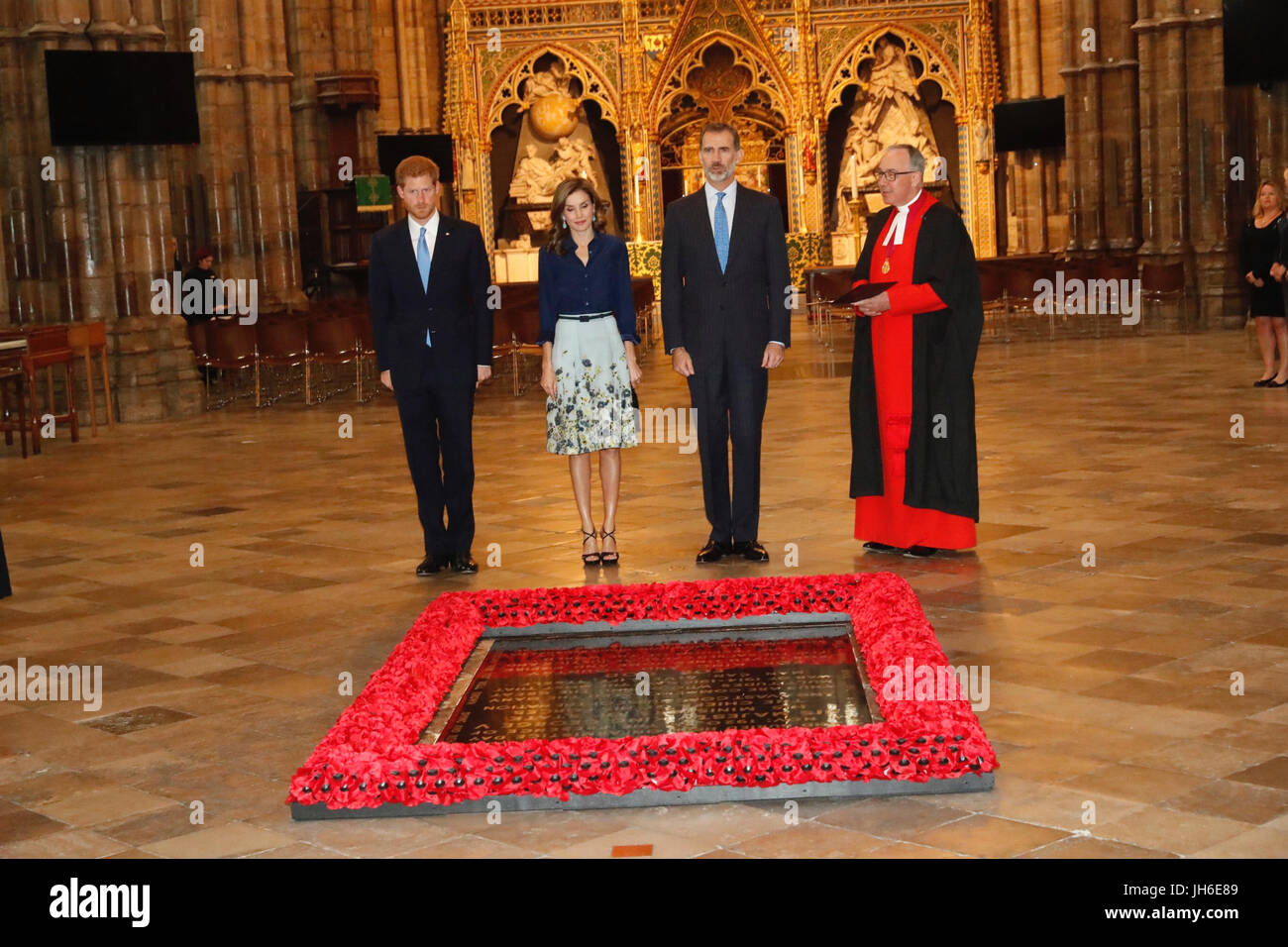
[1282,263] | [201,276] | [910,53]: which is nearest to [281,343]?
[201,276]

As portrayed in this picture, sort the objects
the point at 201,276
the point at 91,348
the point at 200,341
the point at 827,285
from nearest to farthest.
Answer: the point at 91,348
the point at 200,341
the point at 201,276
the point at 827,285

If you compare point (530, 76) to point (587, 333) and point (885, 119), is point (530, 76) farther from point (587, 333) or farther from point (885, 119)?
point (587, 333)

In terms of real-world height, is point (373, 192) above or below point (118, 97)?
below

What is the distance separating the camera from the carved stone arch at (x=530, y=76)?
2845cm

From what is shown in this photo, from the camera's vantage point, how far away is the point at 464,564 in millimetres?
7469

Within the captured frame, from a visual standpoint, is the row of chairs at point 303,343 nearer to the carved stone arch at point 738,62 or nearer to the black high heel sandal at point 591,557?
the black high heel sandal at point 591,557

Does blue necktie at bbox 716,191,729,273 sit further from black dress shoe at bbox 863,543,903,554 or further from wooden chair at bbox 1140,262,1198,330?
wooden chair at bbox 1140,262,1198,330

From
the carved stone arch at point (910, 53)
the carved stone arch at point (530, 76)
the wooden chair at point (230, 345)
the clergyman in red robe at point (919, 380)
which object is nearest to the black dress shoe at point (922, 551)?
the clergyman in red robe at point (919, 380)

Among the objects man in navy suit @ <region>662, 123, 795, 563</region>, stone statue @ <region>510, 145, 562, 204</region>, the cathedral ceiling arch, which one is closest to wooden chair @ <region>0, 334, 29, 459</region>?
man in navy suit @ <region>662, 123, 795, 563</region>

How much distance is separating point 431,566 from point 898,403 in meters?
2.32

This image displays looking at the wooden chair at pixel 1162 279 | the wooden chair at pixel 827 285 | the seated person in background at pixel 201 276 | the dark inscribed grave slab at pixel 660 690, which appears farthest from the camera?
the wooden chair at pixel 827 285

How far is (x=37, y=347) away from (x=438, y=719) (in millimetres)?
9322

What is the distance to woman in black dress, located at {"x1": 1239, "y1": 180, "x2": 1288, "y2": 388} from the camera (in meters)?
12.9

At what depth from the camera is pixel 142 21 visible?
1552 cm
